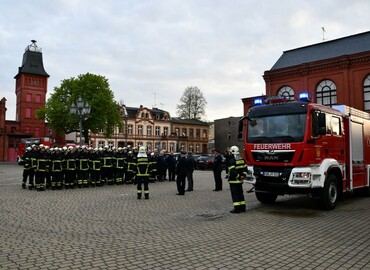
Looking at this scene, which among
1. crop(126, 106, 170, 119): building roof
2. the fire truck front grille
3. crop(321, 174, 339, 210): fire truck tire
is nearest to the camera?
the fire truck front grille

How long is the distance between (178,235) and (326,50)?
140 ft

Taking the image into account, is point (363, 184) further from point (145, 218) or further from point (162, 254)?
point (162, 254)

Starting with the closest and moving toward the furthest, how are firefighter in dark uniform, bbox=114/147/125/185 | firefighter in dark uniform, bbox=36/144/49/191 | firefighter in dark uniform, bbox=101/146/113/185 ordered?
1. firefighter in dark uniform, bbox=36/144/49/191
2. firefighter in dark uniform, bbox=101/146/113/185
3. firefighter in dark uniform, bbox=114/147/125/185

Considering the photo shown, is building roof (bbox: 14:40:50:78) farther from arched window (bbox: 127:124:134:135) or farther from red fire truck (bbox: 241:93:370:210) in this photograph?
red fire truck (bbox: 241:93:370:210)

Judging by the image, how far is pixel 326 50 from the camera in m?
43.8

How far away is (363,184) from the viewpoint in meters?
13.1

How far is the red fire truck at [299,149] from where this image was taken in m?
10.0

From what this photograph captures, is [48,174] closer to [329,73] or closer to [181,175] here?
[181,175]

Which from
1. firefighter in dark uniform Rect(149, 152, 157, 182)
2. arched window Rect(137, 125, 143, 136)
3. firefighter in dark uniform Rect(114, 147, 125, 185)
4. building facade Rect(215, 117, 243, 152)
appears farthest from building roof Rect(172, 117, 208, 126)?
firefighter in dark uniform Rect(114, 147, 125, 185)

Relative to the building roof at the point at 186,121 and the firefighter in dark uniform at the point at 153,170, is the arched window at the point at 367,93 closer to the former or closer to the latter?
the firefighter in dark uniform at the point at 153,170

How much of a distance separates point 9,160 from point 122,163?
50811 mm

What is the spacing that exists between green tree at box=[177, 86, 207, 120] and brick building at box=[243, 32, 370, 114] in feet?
84.7

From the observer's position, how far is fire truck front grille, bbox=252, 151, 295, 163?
10.1 metres

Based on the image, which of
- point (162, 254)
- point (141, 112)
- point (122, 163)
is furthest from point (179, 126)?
point (162, 254)
